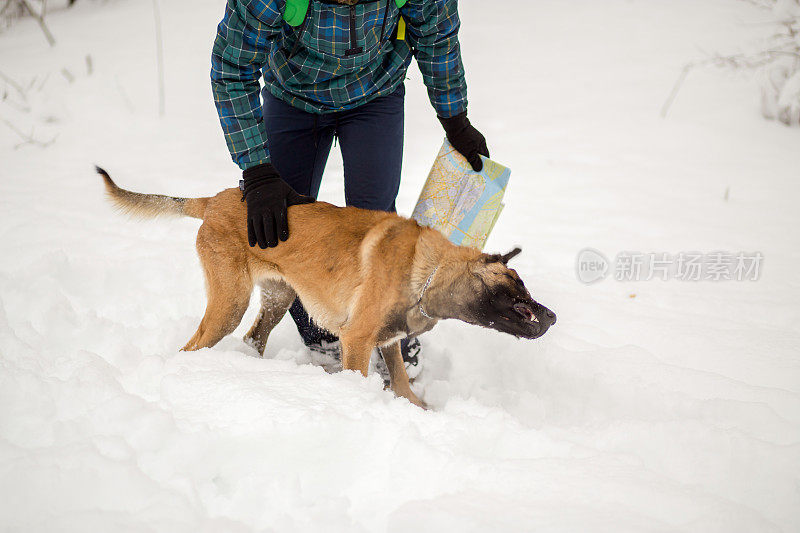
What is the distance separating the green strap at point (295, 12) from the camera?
Answer: 6.66ft

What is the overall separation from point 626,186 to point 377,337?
440 cm

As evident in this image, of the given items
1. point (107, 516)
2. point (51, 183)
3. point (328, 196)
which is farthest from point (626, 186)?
point (51, 183)

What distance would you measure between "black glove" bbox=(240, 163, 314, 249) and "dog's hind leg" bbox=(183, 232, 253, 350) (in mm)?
202

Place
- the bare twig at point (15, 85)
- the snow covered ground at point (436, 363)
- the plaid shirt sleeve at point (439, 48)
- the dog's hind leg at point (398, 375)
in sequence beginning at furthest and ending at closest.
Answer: the bare twig at point (15, 85) < the dog's hind leg at point (398, 375) < the plaid shirt sleeve at point (439, 48) < the snow covered ground at point (436, 363)

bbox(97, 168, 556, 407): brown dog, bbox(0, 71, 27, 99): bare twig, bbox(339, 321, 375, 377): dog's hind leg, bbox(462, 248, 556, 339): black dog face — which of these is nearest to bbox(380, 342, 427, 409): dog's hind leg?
bbox(97, 168, 556, 407): brown dog

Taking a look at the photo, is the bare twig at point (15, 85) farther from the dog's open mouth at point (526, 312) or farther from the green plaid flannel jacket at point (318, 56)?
the dog's open mouth at point (526, 312)

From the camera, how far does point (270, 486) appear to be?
1.60 metres

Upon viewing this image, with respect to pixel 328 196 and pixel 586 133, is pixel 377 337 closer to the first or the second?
pixel 328 196

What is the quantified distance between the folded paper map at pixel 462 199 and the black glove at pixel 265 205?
782mm

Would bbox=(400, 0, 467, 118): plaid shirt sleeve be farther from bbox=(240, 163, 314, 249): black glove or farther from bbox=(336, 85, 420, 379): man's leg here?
bbox=(240, 163, 314, 249): black glove

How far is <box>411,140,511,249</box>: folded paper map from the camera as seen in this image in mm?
2590

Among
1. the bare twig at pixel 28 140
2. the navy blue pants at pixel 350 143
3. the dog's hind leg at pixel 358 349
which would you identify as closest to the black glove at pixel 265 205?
the navy blue pants at pixel 350 143

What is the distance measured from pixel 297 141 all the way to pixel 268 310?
1.03 meters

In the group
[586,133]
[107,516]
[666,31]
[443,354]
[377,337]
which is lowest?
[443,354]
